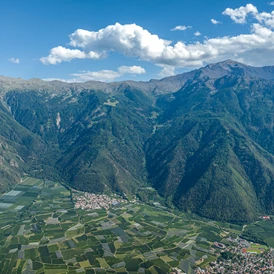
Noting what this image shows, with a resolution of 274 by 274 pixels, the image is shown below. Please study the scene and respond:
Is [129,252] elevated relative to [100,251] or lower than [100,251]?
lower

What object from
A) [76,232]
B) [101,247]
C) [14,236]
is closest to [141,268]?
[101,247]

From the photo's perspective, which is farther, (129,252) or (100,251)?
(100,251)

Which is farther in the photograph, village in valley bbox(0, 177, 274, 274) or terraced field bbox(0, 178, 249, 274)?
terraced field bbox(0, 178, 249, 274)

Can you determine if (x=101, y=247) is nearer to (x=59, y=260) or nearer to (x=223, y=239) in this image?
(x=59, y=260)

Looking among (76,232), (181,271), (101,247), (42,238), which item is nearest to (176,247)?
(181,271)

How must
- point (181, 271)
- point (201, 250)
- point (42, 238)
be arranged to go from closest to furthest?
point (181, 271), point (201, 250), point (42, 238)

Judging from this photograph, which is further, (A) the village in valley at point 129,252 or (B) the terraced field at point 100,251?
(B) the terraced field at point 100,251

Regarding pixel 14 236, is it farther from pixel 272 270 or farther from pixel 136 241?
pixel 272 270

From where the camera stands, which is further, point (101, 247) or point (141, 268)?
point (101, 247)

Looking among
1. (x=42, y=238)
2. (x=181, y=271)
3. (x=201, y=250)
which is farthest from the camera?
(x=42, y=238)
